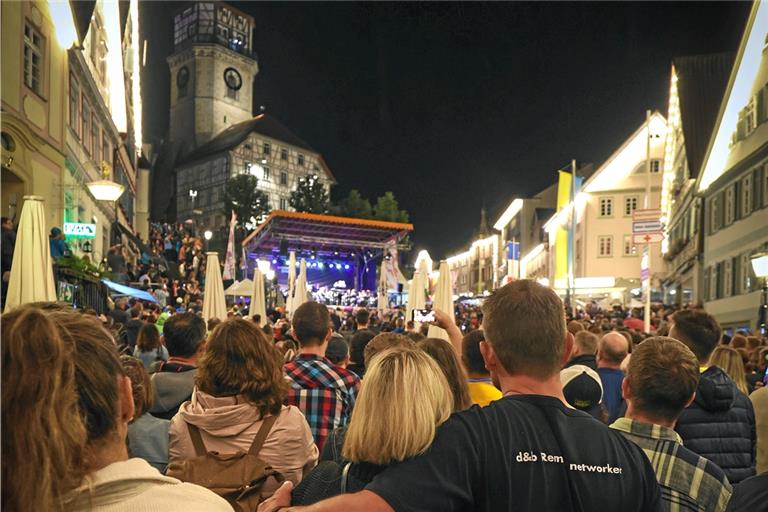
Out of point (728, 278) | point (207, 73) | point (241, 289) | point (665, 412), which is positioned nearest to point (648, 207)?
point (728, 278)

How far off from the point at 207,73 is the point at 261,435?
91.6 m

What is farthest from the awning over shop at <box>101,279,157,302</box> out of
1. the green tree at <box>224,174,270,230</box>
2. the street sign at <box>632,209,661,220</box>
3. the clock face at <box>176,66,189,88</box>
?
the clock face at <box>176,66,189,88</box>

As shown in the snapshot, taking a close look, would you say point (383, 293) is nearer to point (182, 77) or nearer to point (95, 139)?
point (95, 139)

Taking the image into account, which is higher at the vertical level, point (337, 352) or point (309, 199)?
point (309, 199)

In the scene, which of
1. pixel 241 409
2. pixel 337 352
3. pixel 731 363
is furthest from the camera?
pixel 337 352

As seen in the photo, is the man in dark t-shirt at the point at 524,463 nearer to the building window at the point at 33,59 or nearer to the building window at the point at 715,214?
the building window at the point at 33,59

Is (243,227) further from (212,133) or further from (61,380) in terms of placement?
(61,380)

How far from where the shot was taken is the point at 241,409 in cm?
346

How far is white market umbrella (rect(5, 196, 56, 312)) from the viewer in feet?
20.8

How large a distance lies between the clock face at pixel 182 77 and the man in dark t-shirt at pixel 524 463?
3743 inches

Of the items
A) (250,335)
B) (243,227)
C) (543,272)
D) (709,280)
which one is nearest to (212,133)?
(243,227)

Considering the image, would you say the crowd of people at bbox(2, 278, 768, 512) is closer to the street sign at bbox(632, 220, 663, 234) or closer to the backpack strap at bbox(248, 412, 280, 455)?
the backpack strap at bbox(248, 412, 280, 455)

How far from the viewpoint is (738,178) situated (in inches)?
886

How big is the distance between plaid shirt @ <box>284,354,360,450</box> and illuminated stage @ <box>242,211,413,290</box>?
104 feet
